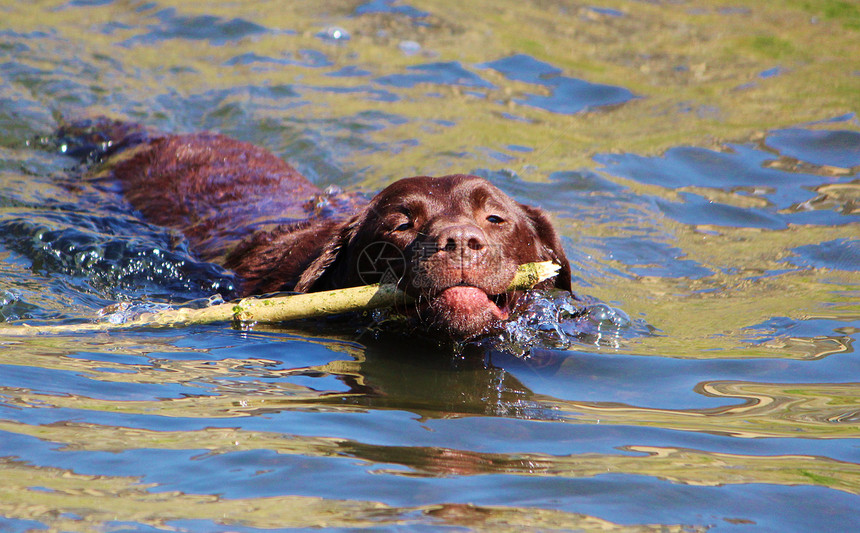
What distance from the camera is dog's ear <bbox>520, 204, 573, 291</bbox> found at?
4953mm

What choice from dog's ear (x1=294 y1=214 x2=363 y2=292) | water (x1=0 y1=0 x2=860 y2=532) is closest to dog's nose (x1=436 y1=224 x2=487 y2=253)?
water (x1=0 y1=0 x2=860 y2=532)

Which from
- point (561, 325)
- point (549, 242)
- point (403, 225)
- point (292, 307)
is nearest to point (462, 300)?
point (403, 225)

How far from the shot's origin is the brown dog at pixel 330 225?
3.93 m

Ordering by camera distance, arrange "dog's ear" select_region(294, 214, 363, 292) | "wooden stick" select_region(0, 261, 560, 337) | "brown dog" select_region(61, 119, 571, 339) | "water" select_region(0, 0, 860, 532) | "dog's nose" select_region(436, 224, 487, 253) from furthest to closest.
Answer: "dog's ear" select_region(294, 214, 363, 292)
"wooden stick" select_region(0, 261, 560, 337)
"brown dog" select_region(61, 119, 571, 339)
"dog's nose" select_region(436, 224, 487, 253)
"water" select_region(0, 0, 860, 532)

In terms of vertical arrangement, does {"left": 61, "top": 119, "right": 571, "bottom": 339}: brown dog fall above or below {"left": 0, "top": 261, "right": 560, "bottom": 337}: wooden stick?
above

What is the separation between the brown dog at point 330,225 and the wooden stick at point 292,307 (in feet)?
0.31

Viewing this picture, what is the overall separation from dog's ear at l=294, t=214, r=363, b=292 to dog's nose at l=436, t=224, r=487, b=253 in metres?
0.90

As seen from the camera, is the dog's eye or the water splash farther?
the water splash

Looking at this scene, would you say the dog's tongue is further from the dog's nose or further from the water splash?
the water splash

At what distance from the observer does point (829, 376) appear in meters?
4.03

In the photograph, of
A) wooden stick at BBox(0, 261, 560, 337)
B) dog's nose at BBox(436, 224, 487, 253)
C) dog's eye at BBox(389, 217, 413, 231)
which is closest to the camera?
dog's nose at BBox(436, 224, 487, 253)

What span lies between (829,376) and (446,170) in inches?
158

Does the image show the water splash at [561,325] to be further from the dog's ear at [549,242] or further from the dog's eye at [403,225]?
the dog's eye at [403,225]

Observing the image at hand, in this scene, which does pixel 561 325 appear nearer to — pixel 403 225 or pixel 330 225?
pixel 403 225
